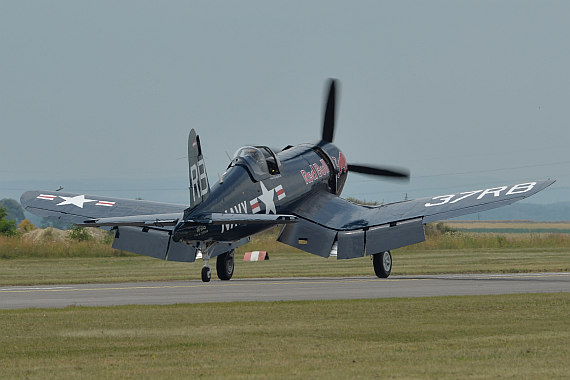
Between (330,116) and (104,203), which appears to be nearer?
(104,203)

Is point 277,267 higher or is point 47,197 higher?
point 47,197

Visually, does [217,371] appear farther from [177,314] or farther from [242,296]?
[242,296]

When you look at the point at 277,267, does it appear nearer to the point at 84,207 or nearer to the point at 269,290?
the point at 84,207

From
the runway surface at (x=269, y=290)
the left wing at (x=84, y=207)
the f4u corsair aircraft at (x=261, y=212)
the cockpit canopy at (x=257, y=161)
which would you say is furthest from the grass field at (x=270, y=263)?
the cockpit canopy at (x=257, y=161)

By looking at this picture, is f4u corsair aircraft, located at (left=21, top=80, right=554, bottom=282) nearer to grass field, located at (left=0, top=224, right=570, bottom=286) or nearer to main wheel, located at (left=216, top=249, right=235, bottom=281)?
main wheel, located at (left=216, top=249, right=235, bottom=281)

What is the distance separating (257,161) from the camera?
29.2m

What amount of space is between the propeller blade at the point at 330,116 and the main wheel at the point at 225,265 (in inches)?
342

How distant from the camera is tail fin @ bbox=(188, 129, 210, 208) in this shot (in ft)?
83.1

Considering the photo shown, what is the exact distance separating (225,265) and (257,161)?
350 cm

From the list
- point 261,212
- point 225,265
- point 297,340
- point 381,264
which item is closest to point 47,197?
point 225,265

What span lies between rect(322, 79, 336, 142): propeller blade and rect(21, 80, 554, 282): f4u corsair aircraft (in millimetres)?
3971

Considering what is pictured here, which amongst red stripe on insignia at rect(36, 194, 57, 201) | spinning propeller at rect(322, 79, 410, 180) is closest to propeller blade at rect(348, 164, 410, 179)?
spinning propeller at rect(322, 79, 410, 180)

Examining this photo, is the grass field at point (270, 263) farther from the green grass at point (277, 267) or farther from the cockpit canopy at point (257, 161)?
the cockpit canopy at point (257, 161)

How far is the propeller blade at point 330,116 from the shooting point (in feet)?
124
